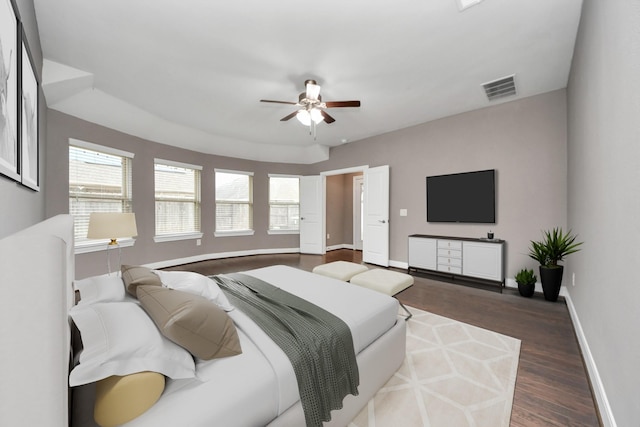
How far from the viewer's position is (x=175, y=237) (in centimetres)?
493

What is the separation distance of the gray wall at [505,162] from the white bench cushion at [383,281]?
2245 mm

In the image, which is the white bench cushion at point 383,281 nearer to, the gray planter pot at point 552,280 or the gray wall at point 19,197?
the gray planter pot at point 552,280

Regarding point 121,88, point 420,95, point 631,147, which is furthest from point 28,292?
point 420,95

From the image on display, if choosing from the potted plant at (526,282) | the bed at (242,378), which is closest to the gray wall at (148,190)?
the bed at (242,378)

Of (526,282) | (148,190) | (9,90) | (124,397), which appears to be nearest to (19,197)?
(9,90)

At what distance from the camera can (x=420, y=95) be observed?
3.52m

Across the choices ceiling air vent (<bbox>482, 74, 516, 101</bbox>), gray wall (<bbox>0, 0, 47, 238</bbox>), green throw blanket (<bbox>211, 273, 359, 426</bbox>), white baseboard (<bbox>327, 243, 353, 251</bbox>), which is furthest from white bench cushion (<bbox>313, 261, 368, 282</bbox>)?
white baseboard (<bbox>327, 243, 353, 251</bbox>)

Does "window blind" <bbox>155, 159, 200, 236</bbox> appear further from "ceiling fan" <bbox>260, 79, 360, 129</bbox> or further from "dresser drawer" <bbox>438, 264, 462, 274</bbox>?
"dresser drawer" <bbox>438, 264, 462, 274</bbox>

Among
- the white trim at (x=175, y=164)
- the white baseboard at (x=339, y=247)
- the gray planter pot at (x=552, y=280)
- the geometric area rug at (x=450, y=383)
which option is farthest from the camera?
the white baseboard at (x=339, y=247)

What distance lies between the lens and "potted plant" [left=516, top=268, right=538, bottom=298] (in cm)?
323

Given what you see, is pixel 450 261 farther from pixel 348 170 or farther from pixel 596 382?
pixel 348 170

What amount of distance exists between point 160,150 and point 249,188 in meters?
2.07

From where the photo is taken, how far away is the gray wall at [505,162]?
337 centimetres

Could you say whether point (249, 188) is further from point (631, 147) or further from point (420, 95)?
point (631, 147)
